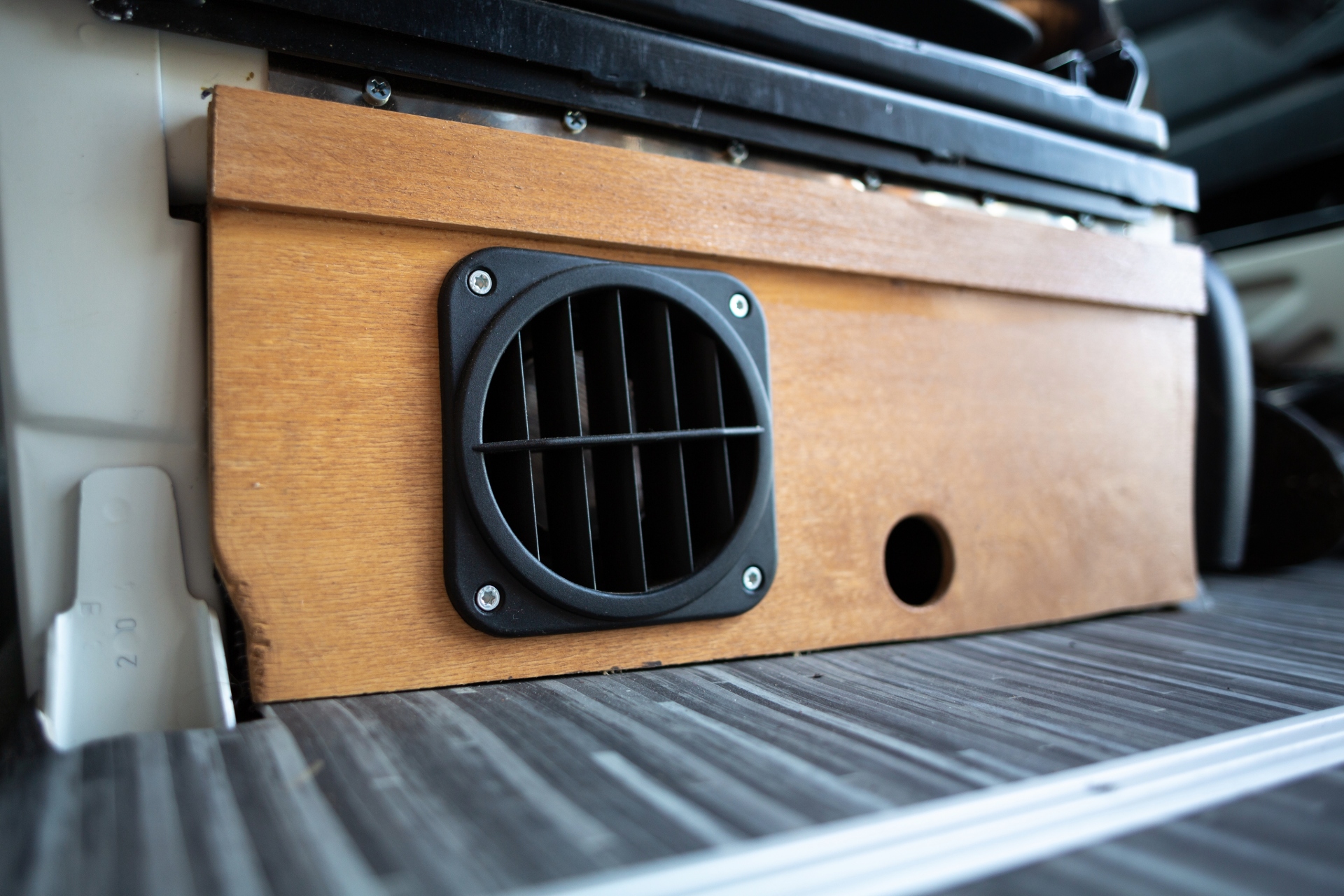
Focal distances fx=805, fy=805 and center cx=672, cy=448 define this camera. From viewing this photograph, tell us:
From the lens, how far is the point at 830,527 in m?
0.59

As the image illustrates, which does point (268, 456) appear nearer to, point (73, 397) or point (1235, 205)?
point (73, 397)

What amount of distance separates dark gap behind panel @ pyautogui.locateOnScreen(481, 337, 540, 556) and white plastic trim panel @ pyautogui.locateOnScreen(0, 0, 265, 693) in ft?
0.53

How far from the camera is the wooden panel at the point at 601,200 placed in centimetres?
43

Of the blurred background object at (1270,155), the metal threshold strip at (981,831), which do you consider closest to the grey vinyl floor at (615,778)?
the metal threshold strip at (981,831)

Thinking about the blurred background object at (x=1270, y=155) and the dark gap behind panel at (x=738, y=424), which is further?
the blurred background object at (x=1270, y=155)

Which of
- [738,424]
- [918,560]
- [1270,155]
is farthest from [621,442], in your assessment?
[1270,155]

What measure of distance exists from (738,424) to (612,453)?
98mm

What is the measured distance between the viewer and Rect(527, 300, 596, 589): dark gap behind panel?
490 mm

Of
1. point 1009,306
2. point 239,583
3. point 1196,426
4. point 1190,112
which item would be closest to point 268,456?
point 239,583

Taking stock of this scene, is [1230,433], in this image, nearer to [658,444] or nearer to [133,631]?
[658,444]

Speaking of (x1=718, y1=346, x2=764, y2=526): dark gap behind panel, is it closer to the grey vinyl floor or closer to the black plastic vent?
the black plastic vent

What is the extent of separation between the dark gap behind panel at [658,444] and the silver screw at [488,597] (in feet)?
0.39

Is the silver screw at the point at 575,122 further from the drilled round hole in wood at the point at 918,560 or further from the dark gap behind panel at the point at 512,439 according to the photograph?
the drilled round hole in wood at the point at 918,560

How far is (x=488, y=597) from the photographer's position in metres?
0.46
